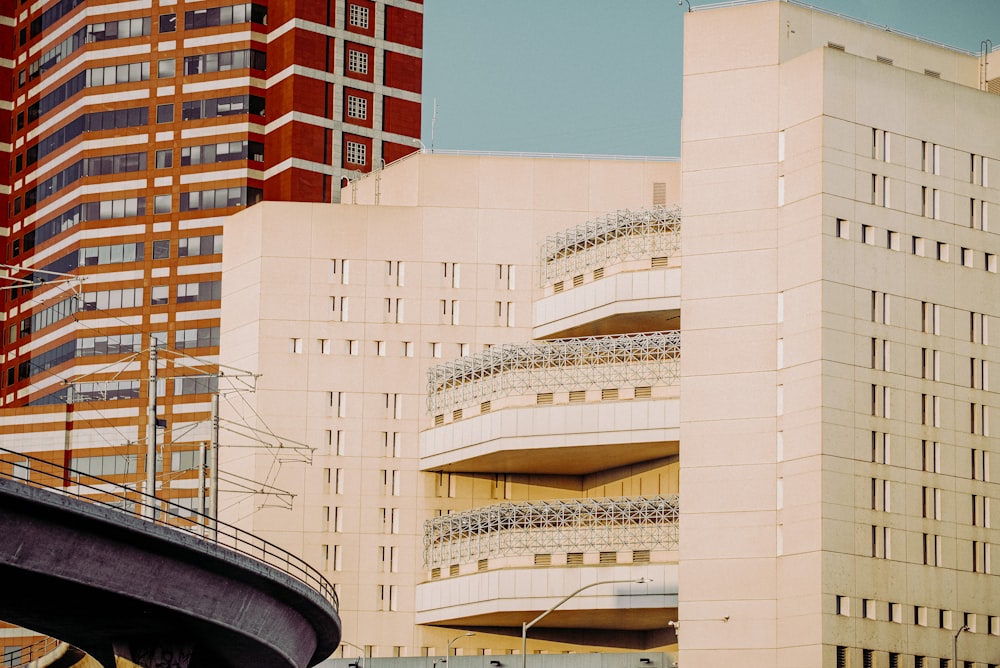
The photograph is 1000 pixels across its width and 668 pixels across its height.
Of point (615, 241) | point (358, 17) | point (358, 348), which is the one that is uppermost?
point (358, 17)

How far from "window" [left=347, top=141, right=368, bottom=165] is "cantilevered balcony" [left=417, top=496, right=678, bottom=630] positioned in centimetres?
4886

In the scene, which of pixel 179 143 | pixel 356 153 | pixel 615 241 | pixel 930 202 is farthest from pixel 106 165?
pixel 930 202

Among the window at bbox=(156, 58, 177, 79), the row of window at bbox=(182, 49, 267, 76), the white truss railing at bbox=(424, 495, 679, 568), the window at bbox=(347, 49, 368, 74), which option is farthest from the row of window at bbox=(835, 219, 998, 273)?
the window at bbox=(156, 58, 177, 79)

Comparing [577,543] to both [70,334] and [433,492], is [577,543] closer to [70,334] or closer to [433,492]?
[433,492]

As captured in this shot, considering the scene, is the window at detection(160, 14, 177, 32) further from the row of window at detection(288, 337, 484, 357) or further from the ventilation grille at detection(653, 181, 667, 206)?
the ventilation grille at detection(653, 181, 667, 206)

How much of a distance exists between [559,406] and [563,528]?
18.7ft

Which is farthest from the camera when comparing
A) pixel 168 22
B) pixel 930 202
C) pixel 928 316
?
pixel 168 22

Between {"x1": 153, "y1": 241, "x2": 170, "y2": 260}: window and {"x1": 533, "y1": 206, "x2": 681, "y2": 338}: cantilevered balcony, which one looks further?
{"x1": 153, "y1": 241, "x2": 170, "y2": 260}: window

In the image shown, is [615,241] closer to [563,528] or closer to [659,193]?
[659,193]

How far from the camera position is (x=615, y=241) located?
91.3m

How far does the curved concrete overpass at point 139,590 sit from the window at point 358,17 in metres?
84.2

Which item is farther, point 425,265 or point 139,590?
point 425,265

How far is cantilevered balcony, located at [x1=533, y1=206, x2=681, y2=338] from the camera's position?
89375 millimetres

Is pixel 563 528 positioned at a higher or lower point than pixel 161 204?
lower
